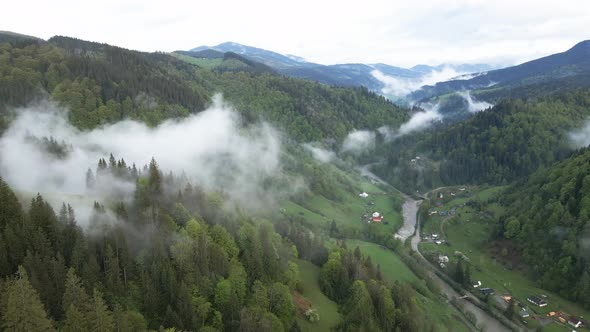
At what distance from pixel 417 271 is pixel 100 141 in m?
135

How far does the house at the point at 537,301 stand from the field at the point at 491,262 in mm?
1621

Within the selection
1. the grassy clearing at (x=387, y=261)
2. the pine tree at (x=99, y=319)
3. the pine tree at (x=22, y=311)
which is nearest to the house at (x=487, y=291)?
the grassy clearing at (x=387, y=261)

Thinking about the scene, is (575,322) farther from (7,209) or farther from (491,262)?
(7,209)

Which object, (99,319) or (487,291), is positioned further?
(487,291)

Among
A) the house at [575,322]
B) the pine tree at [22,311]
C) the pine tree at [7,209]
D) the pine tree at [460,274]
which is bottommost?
the house at [575,322]

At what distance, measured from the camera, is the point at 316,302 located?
98.2m

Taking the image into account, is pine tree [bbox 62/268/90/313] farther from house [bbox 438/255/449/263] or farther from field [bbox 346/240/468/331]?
house [bbox 438/255/449/263]

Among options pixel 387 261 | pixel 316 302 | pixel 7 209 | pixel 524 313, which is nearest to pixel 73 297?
pixel 7 209

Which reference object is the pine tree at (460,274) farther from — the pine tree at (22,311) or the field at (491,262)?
the pine tree at (22,311)

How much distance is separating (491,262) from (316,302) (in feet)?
326

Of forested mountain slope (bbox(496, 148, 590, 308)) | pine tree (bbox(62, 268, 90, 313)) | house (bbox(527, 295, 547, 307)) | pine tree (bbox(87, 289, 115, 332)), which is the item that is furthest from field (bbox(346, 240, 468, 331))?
pine tree (bbox(62, 268, 90, 313))

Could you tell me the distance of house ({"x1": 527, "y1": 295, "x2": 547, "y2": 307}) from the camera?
434 ft

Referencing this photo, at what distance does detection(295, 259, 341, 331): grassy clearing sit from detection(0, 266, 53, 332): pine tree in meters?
51.0

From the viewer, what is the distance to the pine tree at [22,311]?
4644cm
